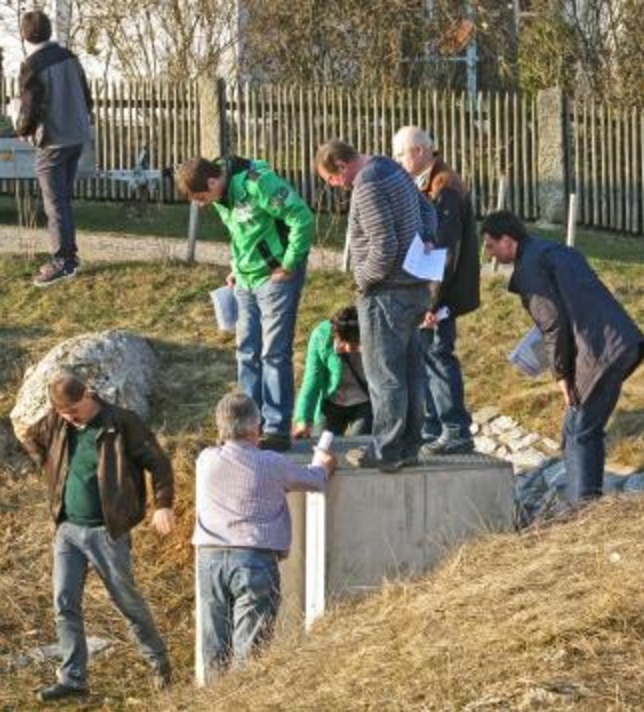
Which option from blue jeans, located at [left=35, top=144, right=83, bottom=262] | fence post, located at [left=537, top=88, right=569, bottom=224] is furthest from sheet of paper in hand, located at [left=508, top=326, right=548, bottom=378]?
fence post, located at [left=537, top=88, right=569, bottom=224]

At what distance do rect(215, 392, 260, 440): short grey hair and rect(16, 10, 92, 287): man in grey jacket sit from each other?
6.10 meters

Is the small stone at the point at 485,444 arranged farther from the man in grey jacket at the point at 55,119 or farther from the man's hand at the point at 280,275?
the man in grey jacket at the point at 55,119

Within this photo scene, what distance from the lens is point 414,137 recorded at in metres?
10.2

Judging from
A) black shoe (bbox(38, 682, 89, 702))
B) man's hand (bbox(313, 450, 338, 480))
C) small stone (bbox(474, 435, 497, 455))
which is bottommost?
black shoe (bbox(38, 682, 89, 702))

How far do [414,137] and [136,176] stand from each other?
26.3 ft

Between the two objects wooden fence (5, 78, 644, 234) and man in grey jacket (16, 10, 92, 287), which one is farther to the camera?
wooden fence (5, 78, 644, 234)

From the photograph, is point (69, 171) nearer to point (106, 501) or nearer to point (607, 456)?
point (607, 456)

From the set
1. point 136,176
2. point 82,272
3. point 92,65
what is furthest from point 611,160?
point 92,65

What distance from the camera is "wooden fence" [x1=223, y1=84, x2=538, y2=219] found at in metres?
19.2

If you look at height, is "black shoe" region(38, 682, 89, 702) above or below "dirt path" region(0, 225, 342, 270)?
below

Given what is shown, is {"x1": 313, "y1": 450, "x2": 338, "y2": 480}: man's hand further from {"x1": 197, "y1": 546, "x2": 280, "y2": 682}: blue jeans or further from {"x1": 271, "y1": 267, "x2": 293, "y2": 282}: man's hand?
{"x1": 271, "y1": 267, "x2": 293, "y2": 282}: man's hand

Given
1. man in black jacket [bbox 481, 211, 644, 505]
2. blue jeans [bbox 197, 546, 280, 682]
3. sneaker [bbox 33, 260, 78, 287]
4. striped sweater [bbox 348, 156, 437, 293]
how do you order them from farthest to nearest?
sneaker [bbox 33, 260, 78, 287], man in black jacket [bbox 481, 211, 644, 505], striped sweater [bbox 348, 156, 437, 293], blue jeans [bbox 197, 546, 280, 682]

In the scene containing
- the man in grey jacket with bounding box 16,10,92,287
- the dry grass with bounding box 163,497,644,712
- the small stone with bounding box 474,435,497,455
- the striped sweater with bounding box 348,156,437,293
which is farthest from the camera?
the man in grey jacket with bounding box 16,10,92,287

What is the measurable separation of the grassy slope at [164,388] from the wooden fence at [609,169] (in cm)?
163
